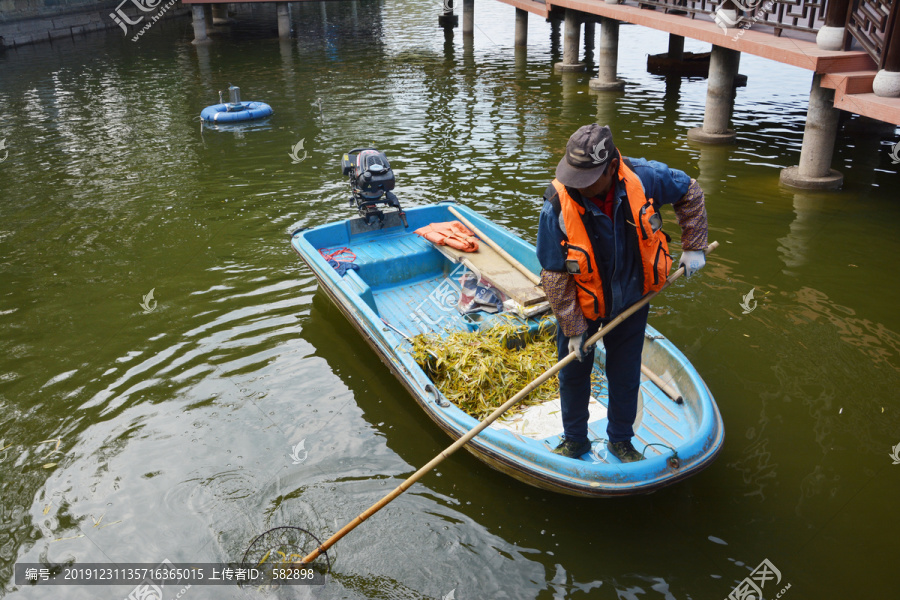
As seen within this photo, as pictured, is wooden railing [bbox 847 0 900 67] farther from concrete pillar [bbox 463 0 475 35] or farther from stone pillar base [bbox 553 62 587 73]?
concrete pillar [bbox 463 0 475 35]

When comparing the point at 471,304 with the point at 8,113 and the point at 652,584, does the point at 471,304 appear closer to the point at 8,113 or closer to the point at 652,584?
the point at 652,584

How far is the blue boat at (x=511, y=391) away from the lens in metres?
5.11

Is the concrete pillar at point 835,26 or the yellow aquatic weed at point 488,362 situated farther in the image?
the concrete pillar at point 835,26

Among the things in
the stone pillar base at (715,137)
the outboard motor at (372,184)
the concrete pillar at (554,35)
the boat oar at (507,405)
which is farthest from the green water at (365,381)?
the concrete pillar at (554,35)

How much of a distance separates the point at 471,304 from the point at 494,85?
14725 millimetres

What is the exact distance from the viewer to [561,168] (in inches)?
168

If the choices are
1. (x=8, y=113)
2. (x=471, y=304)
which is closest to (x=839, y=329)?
(x=471, y=304)

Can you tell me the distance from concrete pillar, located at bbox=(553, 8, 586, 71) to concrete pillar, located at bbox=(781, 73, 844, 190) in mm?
11617

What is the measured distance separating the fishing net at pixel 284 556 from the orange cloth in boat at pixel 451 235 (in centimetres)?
426

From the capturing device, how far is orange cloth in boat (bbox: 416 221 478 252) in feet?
28.0

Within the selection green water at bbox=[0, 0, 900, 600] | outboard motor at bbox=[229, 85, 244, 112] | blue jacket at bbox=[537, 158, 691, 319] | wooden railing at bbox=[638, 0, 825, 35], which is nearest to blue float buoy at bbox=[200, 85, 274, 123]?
outboard motor at bbox=[229, 85, 244, 112]

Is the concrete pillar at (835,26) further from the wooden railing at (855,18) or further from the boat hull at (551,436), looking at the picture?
the boat hull at (551,436)

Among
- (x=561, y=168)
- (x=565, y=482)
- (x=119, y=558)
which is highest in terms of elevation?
(x=561, y=168)

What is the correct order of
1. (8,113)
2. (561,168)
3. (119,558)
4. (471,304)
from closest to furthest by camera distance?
(561,168)
(119,558)
(471,304)
(8,113)
